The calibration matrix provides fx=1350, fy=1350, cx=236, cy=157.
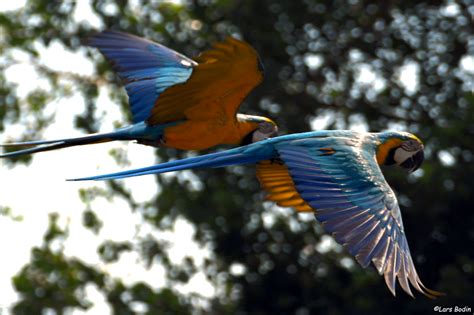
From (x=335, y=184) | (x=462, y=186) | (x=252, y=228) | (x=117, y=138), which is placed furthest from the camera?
(x=252, y=228)

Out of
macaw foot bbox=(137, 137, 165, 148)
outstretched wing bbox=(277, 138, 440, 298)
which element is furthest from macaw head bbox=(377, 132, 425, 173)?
macaw foot bbox=(137, 137, 165, 148)

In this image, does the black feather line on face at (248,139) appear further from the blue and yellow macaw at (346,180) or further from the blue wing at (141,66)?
the blue wing at (141,66)

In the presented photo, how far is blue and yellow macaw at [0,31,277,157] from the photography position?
545cm

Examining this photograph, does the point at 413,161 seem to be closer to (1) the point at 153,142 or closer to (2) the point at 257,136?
(2) the point at 257,136

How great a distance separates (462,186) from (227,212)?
1.78m

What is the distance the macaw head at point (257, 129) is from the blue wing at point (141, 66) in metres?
0.46

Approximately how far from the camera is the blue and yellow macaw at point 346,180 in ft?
16.0

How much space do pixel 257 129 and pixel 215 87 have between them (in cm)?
35

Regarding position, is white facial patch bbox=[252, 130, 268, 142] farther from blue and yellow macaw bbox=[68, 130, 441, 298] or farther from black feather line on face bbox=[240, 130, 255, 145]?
blue and yellow macaw bbox=[68, 130, 441, 298]

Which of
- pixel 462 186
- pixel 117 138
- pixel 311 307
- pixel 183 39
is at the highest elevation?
pixel 117 138

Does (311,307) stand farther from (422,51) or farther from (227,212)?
(422,51)

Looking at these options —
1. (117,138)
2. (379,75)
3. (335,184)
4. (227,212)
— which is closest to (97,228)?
(227,212)

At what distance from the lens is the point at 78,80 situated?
1080 cm

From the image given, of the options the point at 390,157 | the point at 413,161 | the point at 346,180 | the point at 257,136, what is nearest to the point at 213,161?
the point at 257,136
